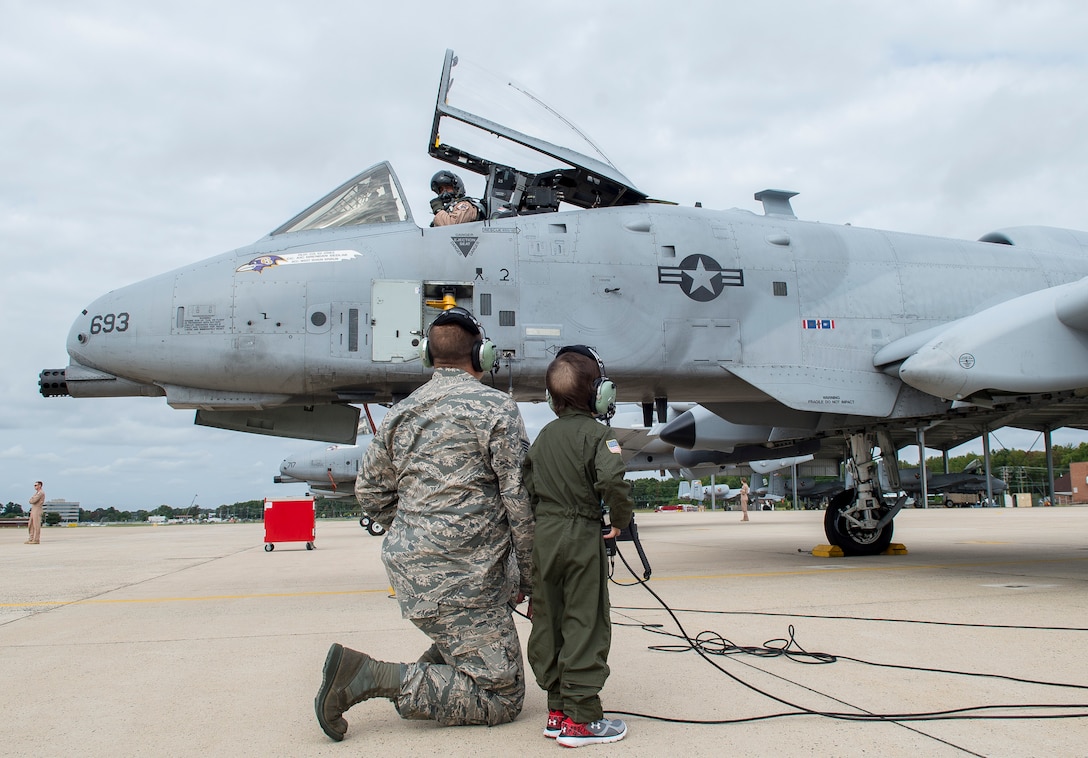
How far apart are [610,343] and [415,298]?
1922 millimetres

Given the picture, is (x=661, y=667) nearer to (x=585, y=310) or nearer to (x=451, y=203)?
(x=585, y=310)

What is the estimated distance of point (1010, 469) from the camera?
77.6m

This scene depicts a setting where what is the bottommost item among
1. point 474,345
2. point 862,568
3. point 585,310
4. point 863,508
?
point 862,568

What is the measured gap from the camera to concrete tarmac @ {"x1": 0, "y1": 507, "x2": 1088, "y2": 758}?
275 centimetres

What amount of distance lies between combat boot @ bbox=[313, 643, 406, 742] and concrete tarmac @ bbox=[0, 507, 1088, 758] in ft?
0.32

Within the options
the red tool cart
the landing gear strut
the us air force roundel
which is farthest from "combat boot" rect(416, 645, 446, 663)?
the red tool cart

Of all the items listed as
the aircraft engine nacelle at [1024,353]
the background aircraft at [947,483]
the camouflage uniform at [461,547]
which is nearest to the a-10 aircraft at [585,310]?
the aircraft engine nacelle at [1024,353]

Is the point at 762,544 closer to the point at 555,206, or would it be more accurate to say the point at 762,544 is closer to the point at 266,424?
the point at 555,206

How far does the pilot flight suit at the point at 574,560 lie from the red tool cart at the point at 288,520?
536 inches

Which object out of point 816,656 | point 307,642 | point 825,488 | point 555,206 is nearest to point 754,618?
point 816,656

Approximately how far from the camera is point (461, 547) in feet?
9.88

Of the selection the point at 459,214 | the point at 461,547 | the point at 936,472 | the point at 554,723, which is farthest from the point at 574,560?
the point at 936,472

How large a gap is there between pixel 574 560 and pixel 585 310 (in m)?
4.83

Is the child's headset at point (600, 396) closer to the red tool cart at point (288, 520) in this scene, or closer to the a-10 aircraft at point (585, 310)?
the a-10 aircraft at point (585, 310)
